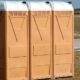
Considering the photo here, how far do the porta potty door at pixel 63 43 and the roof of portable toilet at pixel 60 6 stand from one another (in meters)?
0.08

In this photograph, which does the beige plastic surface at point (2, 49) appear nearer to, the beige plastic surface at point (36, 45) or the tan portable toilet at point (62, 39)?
the beige plastic surface at point (36, 45)

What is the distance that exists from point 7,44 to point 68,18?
2079mm

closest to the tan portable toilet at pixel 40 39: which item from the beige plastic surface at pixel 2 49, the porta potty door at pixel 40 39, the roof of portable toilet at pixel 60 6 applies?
the porta potty door at pixel 40 39

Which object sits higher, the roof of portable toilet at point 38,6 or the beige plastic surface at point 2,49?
the roof of portable toilet at point 38,6

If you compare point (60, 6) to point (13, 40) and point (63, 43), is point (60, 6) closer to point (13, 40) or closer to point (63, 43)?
point (63, 43)

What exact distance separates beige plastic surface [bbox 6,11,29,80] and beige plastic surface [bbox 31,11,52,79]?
0.21 m

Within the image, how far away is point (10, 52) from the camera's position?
11.6 meters

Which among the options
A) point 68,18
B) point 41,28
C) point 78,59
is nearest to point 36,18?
point 41,28

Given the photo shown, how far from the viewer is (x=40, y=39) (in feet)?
39.7

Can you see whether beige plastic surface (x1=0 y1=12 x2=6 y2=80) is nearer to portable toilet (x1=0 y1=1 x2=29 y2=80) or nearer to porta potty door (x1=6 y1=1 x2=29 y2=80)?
portable toilet (x1=0 y1=1 x2=29 y2=80)

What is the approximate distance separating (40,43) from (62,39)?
2.37 ft

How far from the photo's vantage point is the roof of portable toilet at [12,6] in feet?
38.1

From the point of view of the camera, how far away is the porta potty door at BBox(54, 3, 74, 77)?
487 inches

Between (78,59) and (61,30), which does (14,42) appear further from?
(78,59)
